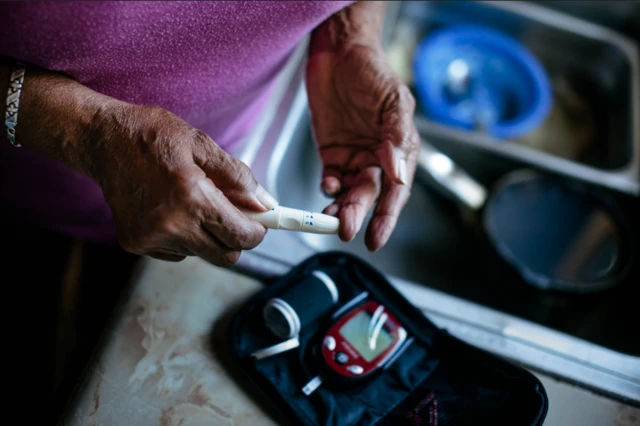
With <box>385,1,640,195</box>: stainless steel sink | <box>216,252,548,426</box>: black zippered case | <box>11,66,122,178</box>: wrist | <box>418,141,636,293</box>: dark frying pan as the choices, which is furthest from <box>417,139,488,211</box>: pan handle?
<box>11,66,122,178</box>: wrist

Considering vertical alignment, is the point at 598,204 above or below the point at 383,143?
below

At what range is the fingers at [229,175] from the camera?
59 centimetres

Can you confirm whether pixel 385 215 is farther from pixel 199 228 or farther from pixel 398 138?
pixel 199 228

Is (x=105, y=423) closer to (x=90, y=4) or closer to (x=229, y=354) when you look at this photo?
(x=229, y=354)

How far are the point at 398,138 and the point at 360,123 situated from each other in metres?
0.12

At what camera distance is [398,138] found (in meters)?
0.74

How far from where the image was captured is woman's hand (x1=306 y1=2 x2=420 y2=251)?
2.41 ft

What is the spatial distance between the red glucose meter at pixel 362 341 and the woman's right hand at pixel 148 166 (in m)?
0.19

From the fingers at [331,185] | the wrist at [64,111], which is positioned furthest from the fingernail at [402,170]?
the wrist at [64,111]

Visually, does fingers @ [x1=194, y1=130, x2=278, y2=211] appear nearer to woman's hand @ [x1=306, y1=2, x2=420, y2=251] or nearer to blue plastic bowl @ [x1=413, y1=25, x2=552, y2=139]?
woman's hand @ [x1=306, y1=2, x2=420, y2=251]

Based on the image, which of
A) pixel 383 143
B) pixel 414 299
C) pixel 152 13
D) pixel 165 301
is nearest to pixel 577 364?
pixel 414 299

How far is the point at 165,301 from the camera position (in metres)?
0.74

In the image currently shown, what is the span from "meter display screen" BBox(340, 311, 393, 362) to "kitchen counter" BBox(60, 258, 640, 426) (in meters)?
0.15

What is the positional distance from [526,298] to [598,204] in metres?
0.27
